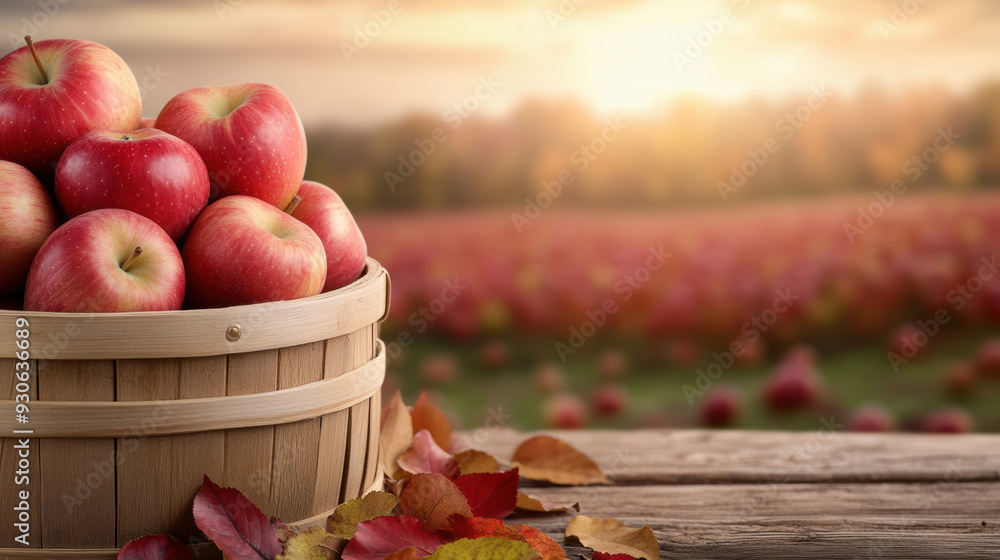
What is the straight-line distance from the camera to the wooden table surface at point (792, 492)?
41.9 inches

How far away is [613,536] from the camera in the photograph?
3.46 ft

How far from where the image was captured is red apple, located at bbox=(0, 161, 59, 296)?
0.90 meters

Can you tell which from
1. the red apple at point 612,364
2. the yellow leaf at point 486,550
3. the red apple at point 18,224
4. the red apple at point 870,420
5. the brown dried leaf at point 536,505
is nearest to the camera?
the yellow leaf at point 486,550

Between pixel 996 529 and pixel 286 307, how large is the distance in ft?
3.23

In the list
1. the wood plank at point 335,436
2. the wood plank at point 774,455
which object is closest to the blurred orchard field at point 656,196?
the wood plank at point 774,455

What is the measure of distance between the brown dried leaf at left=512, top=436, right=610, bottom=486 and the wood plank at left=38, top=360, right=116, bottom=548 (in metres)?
0.66

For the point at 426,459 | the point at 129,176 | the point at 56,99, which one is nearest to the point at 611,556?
the point at 426,459

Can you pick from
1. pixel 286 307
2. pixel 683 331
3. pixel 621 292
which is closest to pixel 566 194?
pixel 621 292

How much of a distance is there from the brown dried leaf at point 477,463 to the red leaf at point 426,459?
3 centimetres

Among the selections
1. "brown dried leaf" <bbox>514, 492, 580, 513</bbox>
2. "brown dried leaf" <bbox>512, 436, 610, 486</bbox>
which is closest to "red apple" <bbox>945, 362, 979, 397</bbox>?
"brown dried leaf" <bbox>512, 436, 610, 486</bbox>

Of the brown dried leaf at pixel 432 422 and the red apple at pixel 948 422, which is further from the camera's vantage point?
the red apple at pixel 948 422

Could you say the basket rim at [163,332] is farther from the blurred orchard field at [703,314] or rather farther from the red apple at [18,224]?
the blurred orchard field at [703,314]

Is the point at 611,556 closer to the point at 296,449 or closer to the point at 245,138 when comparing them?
the point at 296,449

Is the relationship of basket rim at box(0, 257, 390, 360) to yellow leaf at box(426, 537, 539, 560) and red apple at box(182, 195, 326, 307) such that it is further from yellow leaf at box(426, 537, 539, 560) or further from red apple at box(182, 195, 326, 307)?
yellow leaf at box(426, 537, 539, 560)
